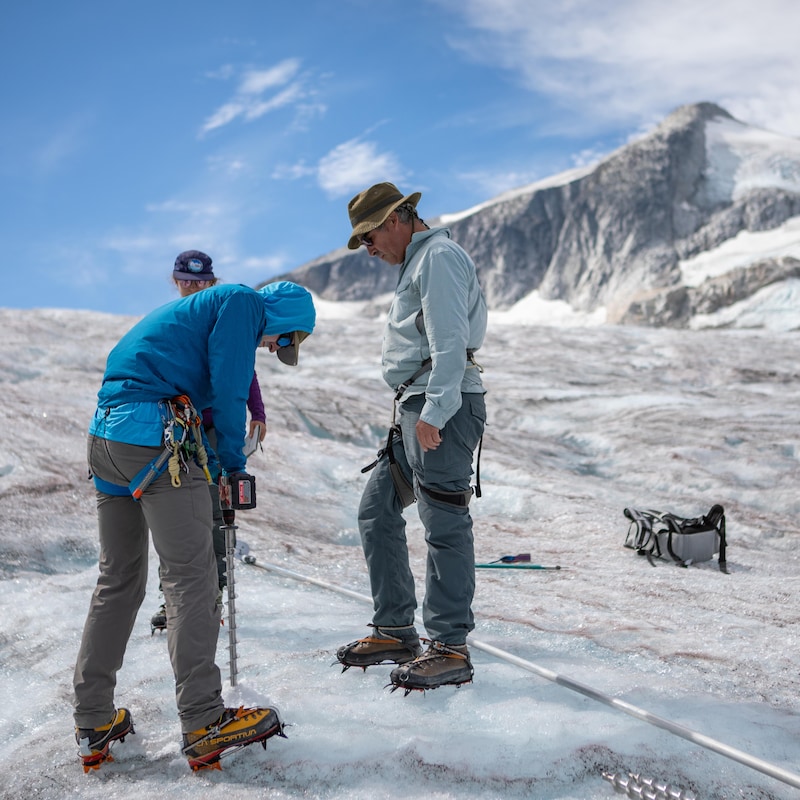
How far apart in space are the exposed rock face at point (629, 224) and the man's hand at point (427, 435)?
84.8m

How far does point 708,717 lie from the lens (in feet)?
12.1

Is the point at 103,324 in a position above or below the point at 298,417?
above

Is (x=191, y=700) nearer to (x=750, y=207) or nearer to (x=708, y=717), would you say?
(x=708, y=717)

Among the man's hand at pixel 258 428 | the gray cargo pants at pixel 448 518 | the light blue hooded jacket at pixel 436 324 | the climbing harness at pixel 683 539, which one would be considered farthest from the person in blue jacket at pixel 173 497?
the climbing harness at pixel 683 539

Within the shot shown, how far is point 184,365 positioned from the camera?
353cm

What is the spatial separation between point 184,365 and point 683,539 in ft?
16.7

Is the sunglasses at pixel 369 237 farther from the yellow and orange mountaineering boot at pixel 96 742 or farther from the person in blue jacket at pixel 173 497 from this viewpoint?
the yellow and orange mountaineering boot at pixel 96 742

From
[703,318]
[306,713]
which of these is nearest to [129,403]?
[306,713]

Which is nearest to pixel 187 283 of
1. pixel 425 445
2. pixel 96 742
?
pixel 425 445

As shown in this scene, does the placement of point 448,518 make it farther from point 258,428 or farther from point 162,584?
point 258,428

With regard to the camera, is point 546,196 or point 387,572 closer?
point 387,572

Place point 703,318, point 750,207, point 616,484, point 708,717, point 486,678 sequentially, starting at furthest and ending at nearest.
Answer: point 750,207 < point 703,318 < point 616,484 < point 486,678 < point 708,717

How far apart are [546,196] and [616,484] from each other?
426 ft

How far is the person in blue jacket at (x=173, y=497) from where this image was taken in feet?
11.0
